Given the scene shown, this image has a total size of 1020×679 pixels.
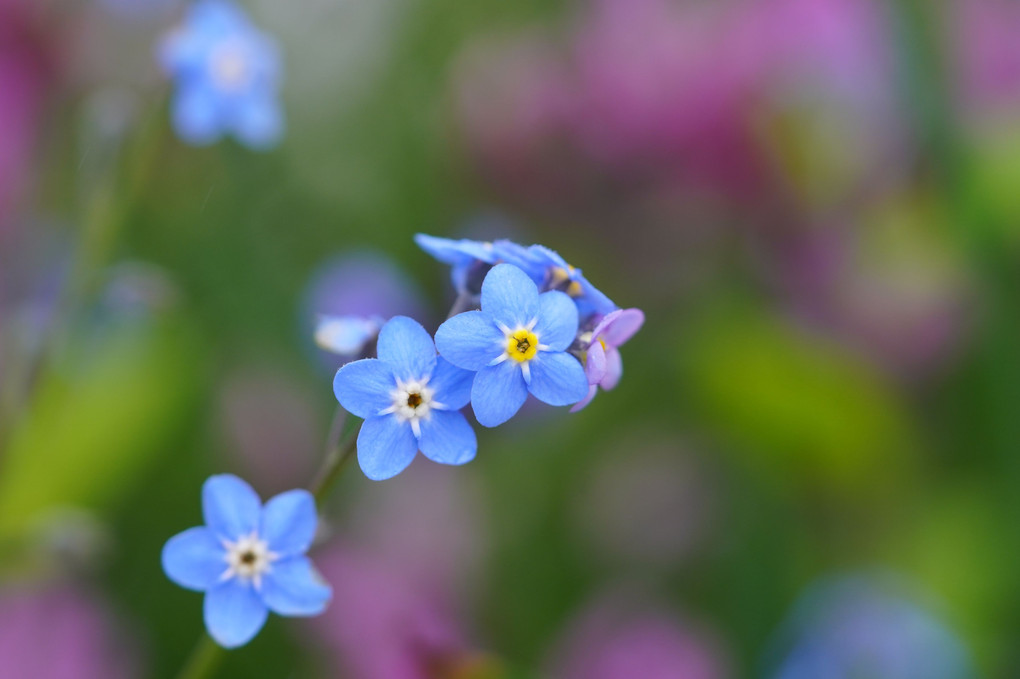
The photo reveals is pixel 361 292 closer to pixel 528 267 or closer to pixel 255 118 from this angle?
pixel 255 118

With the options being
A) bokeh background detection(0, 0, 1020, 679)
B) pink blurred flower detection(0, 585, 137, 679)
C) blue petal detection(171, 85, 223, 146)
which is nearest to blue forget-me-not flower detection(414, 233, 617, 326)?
blue petal detection(171, 85, 223, 146)

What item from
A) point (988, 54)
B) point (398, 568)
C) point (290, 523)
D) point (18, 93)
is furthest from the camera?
point (988, 54)

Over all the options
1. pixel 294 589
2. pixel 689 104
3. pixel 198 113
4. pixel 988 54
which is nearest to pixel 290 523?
pixel 294 589

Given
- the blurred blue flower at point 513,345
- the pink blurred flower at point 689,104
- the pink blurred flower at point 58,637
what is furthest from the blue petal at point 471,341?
the pink blurred flower at point 689,104

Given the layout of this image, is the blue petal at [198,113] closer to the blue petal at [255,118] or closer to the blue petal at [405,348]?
the blue petal at [255,118]

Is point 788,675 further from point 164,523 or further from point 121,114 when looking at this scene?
point 121,114

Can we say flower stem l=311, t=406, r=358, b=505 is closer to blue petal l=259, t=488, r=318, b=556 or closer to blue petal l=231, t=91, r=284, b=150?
blue petal l=259, t=488, r=318, b=556

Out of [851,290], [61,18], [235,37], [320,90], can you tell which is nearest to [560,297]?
[235,37]

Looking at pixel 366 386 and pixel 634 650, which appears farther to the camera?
pixel 634 650
